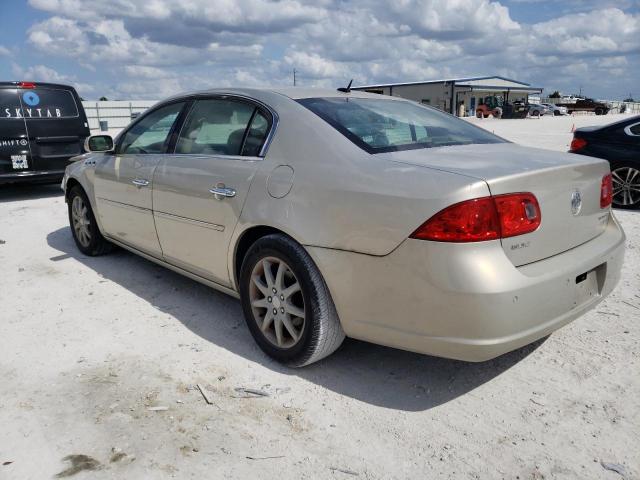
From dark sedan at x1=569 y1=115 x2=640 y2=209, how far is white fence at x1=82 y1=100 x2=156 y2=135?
3061 cm

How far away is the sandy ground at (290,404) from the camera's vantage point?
2389mm

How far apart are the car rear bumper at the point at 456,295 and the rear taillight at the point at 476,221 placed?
4 cm

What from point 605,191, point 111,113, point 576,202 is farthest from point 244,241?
point 111,113

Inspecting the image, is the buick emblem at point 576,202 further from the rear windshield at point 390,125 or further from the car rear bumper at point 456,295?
the rear windshield at point 390,125

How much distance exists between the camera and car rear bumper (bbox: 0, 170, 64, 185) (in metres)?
8.54

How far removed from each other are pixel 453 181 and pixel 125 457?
1869mm

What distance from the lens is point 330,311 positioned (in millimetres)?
2912

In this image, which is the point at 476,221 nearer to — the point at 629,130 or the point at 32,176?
the point at 629,130

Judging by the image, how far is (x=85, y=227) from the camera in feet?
18.1

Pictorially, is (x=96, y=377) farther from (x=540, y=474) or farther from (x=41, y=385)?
(x=540, y=474)


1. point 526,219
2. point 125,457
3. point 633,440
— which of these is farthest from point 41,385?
point 633,440

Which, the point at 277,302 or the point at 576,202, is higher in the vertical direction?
the point at 576,202

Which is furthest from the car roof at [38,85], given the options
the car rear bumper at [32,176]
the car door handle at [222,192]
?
the car door handle at [222,192]

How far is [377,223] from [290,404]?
1.05 meters
